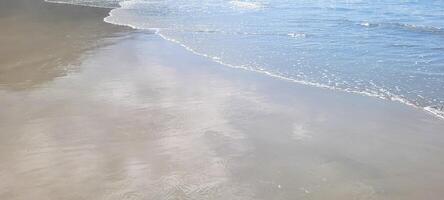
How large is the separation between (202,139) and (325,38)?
8550mm

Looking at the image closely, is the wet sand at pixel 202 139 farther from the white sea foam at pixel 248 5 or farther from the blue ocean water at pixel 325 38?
the white sea foam at pixel 248 5

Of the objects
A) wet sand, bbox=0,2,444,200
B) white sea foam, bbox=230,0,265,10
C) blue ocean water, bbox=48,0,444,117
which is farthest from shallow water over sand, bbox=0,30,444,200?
white sea foam, bbox=230,0,265,10

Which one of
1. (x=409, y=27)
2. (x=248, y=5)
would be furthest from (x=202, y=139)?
(x=248, y=5)

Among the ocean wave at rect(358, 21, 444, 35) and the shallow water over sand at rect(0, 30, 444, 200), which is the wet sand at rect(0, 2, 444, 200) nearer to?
the shallow water over sand at rect(0, 30, 444, 200)

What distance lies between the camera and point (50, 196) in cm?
579

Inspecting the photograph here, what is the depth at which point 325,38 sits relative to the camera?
49.5ft

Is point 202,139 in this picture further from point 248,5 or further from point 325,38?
point 248,5

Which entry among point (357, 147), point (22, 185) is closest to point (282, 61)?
point (357, 147)

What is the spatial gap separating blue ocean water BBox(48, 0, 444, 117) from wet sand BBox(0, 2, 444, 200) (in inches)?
39.7

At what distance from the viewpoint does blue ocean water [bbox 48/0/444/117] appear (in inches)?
418

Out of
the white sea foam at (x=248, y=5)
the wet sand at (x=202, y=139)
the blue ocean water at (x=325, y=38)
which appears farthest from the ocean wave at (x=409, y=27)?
the wet sand at (x=202, y=139)

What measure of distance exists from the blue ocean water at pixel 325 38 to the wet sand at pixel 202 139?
1.01 m

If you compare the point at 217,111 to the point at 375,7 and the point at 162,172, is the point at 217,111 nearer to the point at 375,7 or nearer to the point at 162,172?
the point at 162,172

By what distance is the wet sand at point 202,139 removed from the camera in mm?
6055
